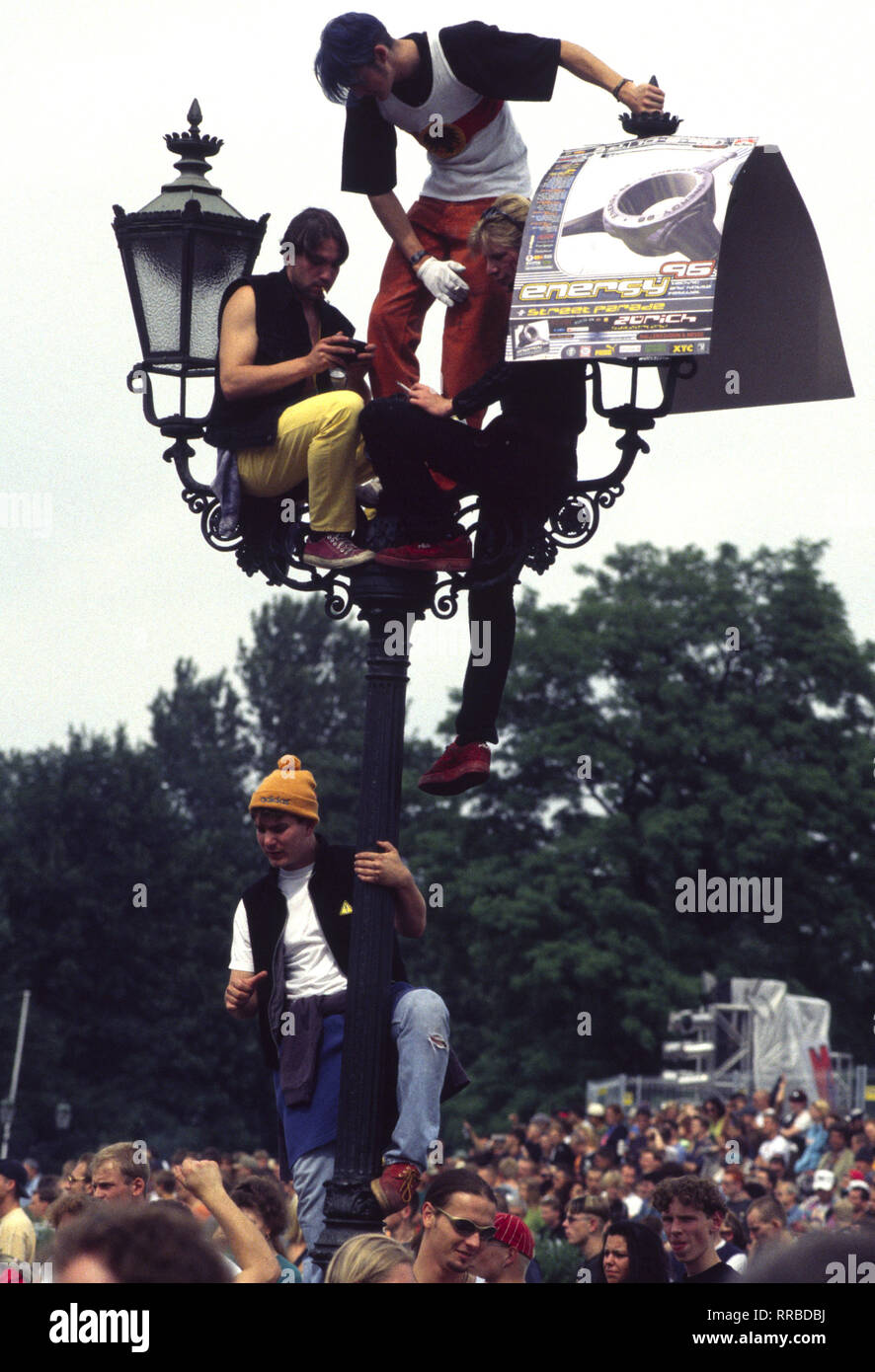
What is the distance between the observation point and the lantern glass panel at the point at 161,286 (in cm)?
752

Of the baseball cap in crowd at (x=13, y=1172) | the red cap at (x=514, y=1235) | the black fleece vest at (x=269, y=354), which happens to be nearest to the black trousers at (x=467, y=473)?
the black fleece vest at (x=269, y=354)

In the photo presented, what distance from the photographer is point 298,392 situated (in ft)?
23.3

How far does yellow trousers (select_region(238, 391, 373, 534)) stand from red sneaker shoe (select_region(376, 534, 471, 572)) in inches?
7.6

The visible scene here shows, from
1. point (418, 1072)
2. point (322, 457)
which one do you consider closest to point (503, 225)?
point (322, 457)

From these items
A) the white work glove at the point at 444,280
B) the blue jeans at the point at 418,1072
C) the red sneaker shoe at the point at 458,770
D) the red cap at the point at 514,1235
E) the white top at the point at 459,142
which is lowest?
the red cap at the point at 514,1235

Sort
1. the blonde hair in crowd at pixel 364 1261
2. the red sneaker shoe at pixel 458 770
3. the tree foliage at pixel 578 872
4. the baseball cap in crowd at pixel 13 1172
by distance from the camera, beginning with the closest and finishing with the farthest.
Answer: the blonde hair in crowd at pixel 364 1261, the red sneaker shoe at pixel 458 770, the baseball cap in crowd at pixel 13 1172, the tree foliage at pixel 578 872

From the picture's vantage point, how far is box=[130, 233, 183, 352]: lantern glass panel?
7523mm

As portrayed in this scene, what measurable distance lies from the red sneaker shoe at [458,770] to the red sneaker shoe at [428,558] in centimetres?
75

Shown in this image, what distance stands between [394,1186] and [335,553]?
1.91 m

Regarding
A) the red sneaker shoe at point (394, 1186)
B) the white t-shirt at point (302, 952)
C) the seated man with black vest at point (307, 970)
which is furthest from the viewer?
the white t-shirt at point (302, 952)

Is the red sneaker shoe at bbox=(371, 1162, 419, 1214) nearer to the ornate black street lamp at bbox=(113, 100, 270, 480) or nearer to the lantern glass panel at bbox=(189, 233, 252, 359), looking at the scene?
the ornate black street lamp at bbox=(113, 100, 270, 480)

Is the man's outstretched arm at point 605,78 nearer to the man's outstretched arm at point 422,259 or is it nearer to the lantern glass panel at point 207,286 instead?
the man's outstretched arm at point 422,259
